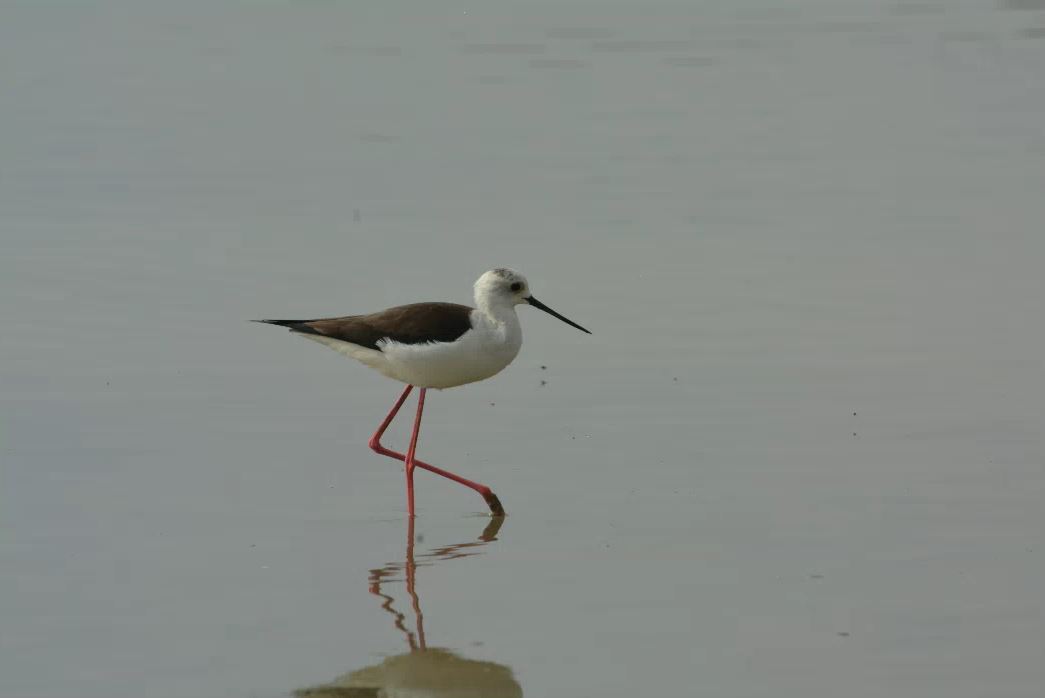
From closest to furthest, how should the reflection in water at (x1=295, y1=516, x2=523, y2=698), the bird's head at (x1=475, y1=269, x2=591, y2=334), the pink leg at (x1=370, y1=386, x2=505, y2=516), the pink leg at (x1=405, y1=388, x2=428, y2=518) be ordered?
the reflection in water at (x1=295, y1=516, x2=523, y2=698)
the pink leg at (x1=370, y1=386, x2=505, y2=516)
the pink leg at (x1=405, y1=388, x2=428, y2=518)
the bird's head at (x1=475, y1=269, x2=591, y2=334)

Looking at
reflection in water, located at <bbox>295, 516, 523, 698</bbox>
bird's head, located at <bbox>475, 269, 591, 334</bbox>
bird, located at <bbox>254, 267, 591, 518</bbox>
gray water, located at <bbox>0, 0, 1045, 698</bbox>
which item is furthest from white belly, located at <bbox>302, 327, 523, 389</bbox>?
reflection in water, located at <bbox>295, 516, 523, 698</bbox>

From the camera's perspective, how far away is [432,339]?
7281 mm

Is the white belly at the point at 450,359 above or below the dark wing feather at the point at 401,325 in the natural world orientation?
below

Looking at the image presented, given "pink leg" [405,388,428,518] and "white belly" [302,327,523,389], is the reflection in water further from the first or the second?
"white belly" [302,327,523,389]

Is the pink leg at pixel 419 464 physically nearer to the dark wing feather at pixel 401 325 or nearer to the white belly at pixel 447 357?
the white belly at pixel 447 357

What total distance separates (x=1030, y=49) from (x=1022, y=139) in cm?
430

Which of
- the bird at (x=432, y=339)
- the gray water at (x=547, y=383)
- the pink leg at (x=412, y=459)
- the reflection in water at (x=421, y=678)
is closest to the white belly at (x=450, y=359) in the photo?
the bird at (x=432, y=339)

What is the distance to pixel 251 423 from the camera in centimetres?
777

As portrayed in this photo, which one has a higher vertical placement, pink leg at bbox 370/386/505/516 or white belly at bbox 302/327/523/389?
white belly at bbox 302/327/523/389

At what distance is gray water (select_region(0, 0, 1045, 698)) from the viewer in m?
5.37

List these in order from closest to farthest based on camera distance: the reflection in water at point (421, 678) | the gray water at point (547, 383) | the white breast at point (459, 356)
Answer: the reflection in water at point (421, 678) → the gray water at point (547, 383) → the white breast at point (459, 356)

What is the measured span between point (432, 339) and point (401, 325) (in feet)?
0.48

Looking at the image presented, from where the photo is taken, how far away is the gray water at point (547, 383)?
537 centimetres

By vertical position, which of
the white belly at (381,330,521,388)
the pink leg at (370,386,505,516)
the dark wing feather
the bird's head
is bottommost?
the pink leg at (370,386,505,516)
